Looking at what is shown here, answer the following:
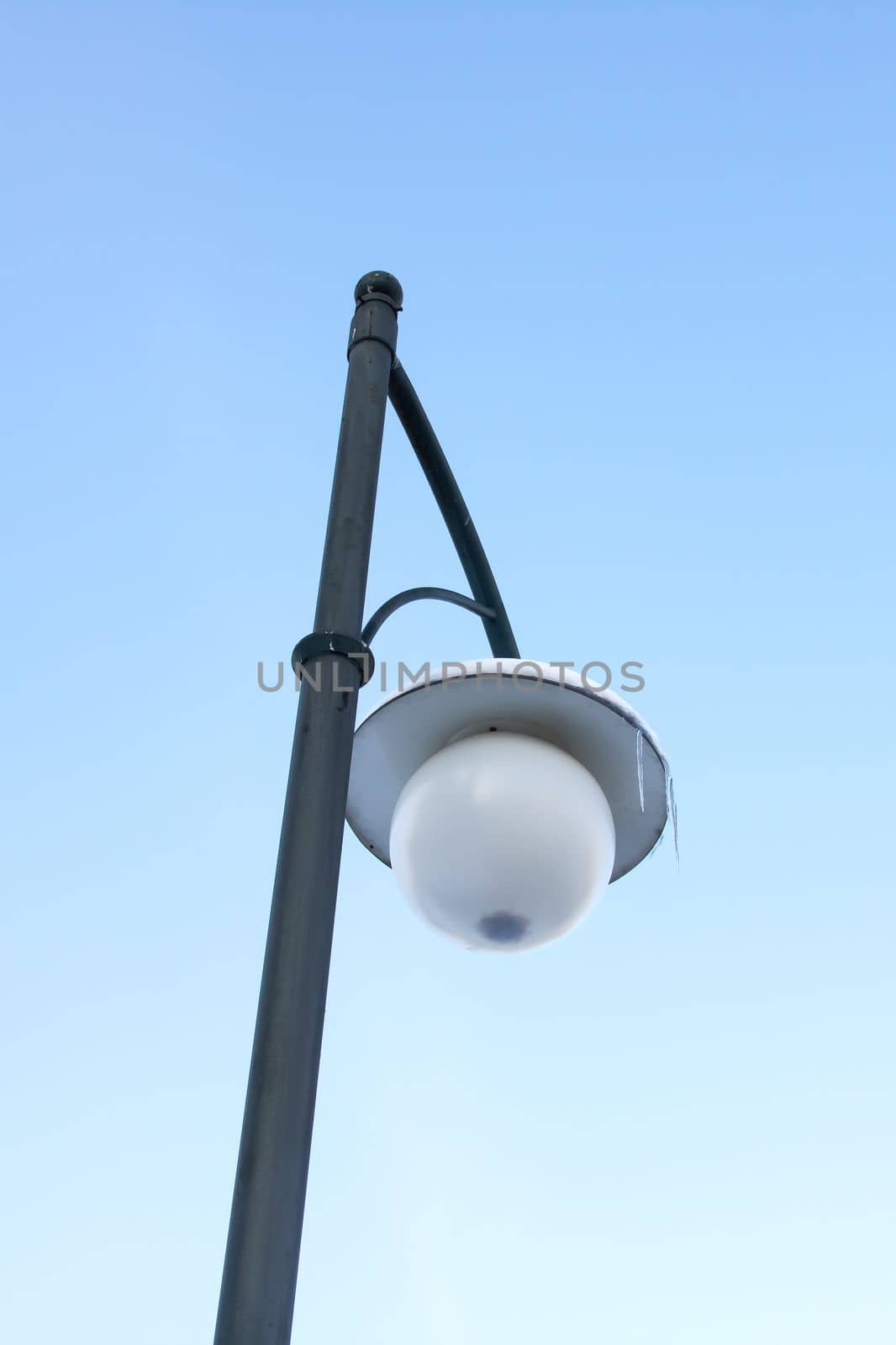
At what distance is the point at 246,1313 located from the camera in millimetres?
1613

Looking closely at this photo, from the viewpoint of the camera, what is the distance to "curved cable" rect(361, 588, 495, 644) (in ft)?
8.75

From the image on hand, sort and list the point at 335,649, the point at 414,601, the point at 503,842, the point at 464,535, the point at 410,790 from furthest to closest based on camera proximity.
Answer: the point at 464,535, the point at 414,601, the point at 410,790, the point at 503,842, the point at 335,649

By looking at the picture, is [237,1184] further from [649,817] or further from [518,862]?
[649,817]

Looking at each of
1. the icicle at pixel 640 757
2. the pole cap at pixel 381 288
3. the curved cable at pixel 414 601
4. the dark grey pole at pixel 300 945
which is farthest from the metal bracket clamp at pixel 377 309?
the icicle at pixel 640 757

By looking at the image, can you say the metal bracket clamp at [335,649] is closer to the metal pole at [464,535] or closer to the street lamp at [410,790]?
the street lamp at [410,790]

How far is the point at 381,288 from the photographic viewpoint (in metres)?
3.08

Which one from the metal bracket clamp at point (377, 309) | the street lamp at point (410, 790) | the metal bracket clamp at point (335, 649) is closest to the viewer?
the street lamp at point (410, 790)

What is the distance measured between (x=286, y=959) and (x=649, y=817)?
3.64 feet

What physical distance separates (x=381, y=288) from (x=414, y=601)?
0.74m

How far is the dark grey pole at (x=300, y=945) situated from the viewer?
167cm

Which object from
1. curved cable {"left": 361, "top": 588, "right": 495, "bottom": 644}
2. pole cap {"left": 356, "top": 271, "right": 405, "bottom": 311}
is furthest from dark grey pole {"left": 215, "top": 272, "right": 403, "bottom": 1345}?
pole cap {"left": 356, "top": 271, "right": 405, "bottom": 311}

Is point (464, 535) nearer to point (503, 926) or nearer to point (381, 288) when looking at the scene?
point (381, 288)

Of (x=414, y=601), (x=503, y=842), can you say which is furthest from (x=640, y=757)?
(x=414, y=601)

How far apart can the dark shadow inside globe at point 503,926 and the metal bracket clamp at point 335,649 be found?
0.55 m
